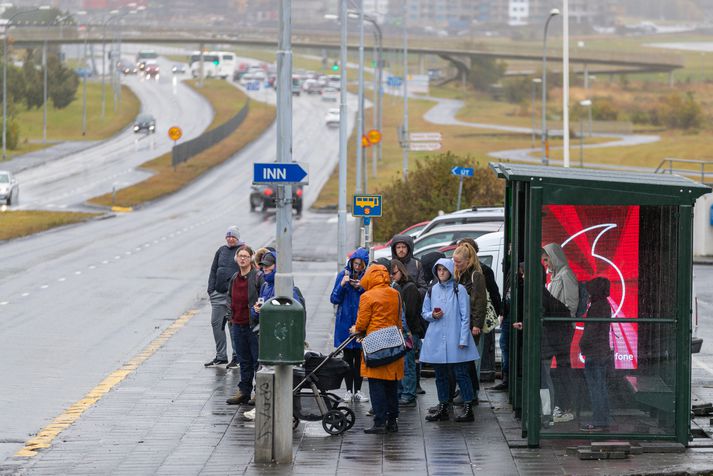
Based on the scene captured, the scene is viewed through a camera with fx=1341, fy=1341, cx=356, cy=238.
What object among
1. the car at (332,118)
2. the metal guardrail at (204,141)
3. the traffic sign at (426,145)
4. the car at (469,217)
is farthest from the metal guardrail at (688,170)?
the car at (332,118)

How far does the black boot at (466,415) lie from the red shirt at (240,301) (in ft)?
8.61

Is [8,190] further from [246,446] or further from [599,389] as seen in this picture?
[599,389]

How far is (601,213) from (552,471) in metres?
2.41

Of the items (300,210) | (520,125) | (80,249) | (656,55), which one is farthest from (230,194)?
(656,55)

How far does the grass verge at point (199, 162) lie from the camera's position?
6641 centimetres

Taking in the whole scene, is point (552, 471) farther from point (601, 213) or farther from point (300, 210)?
point (300, 210)

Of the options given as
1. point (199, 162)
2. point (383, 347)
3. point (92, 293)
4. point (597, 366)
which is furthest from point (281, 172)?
point (199, 162)

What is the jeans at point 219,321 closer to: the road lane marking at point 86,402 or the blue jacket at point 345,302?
the road lane marking at point 86,402

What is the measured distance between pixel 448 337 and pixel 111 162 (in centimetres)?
7492

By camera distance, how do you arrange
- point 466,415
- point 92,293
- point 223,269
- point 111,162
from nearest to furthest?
1. point 466,415
2. point 223,269
3. point 92,293
4. point 111,162

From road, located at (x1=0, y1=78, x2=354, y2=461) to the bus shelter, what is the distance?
15.7 feet

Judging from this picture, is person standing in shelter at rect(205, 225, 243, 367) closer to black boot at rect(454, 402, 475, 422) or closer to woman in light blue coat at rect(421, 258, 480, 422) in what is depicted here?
woman in light blue coat at rect(421, 258, 480, 422)

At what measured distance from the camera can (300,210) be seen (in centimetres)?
6028

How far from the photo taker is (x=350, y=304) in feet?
46.6
